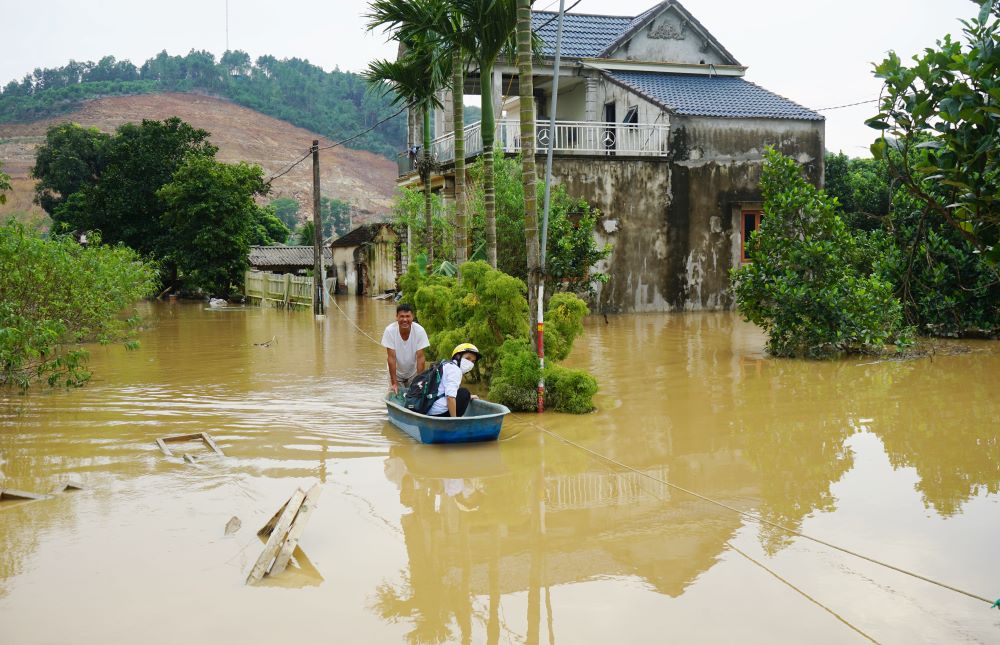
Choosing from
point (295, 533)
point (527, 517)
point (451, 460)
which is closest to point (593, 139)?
point (451, 460)

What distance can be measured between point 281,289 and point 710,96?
16664 millimetres

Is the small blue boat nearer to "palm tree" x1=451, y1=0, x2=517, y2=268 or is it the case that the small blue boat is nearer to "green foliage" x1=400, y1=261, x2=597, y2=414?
"green foliage" x1=400, y1=261, x2=597, y2=414

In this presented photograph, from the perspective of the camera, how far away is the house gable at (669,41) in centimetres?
2714

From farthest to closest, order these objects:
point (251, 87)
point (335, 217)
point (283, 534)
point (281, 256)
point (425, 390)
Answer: point (251, 87)
point (335, 217)
point (281, 256)
point (425, 390)
point (283, 534)

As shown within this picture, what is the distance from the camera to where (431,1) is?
13.8 meters

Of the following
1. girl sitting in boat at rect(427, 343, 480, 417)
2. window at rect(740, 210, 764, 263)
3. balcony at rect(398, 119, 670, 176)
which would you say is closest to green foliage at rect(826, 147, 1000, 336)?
window at rect(740, 210, 764, 263)

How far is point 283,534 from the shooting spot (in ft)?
20.5

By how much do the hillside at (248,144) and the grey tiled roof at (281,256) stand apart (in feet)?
176

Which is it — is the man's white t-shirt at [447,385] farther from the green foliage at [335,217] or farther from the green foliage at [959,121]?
the green foliage at [335,217]

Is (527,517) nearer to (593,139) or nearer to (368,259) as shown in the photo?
(593,139)

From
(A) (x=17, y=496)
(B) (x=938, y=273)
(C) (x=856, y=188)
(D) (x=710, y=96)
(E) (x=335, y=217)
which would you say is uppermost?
(E) (x=335, y=217)

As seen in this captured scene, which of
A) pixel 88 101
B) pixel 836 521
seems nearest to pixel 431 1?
pixel 836 521

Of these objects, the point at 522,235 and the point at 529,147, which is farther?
the point at 522,235

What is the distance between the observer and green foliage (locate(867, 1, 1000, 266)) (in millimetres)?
4602
